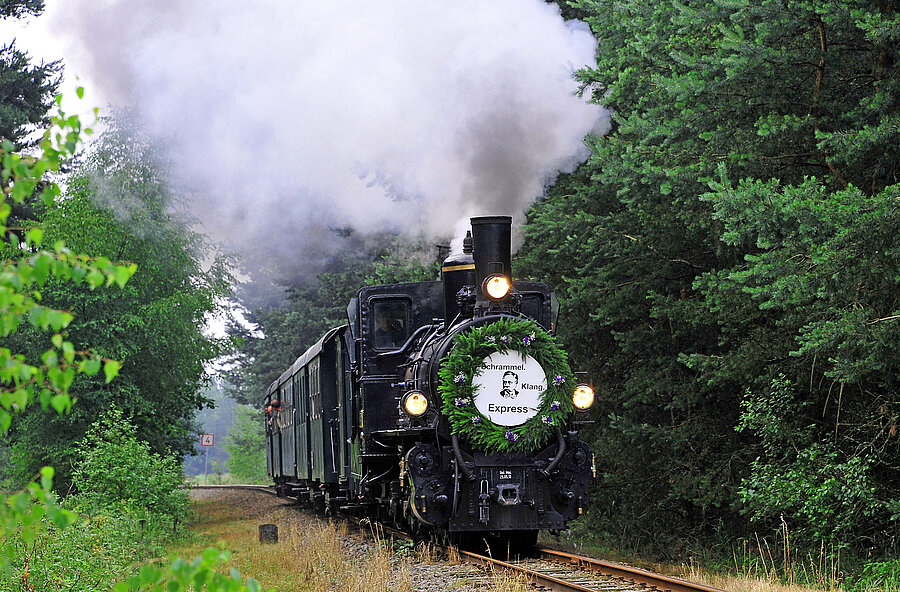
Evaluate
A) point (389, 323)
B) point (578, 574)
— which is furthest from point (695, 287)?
point (578, 574)

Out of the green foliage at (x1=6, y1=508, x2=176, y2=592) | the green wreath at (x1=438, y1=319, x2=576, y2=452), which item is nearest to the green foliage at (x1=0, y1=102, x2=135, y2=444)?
the green foliage at (x1=6, y1=508, x2=176, y2=592)

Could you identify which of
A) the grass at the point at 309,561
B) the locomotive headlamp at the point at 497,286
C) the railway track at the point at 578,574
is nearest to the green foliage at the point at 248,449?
the grass at the point at 309,561

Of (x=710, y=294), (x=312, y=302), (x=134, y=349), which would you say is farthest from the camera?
(x=312, y=302)

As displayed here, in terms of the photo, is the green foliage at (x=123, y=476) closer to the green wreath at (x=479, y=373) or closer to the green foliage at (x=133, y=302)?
the green foliage at (x=133, y=302)

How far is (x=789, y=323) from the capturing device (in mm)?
10250

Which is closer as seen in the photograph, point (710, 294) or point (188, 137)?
point (710, 294)

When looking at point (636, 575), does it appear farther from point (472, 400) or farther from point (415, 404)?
Answer: point (415, 404)

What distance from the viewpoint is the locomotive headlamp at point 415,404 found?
9.48 m

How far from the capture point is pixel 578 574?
8805mm

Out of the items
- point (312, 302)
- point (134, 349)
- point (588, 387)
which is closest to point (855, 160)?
point (588, 387)

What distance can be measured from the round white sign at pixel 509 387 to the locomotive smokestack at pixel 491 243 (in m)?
0.89

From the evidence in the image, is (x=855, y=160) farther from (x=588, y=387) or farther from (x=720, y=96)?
(x=588, y=387)

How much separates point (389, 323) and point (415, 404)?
5.22ft

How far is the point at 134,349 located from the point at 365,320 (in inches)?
352
